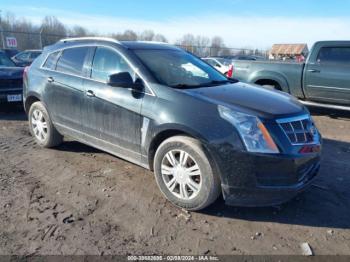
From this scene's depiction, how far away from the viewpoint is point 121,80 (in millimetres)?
3896

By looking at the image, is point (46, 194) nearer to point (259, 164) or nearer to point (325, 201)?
point (259, 164)

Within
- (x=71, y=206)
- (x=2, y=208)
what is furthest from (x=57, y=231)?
(x=2, y=208)

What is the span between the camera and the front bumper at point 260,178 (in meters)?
3.20

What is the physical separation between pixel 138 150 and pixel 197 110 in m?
0.98

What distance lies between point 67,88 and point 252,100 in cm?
268

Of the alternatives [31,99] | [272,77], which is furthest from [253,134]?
[272,77]

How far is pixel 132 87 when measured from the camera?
13.0ft

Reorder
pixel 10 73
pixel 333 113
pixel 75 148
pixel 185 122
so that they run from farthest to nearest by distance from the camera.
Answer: pixel 333 113 → pixel 10 73 → pixel 75 148 → pixel 185 122

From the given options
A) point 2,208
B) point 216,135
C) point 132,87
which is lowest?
point 2,208

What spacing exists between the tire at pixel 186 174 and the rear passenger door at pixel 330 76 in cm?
598

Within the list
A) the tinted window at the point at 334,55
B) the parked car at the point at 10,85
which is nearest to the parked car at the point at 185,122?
the parked car at the point at 10,85

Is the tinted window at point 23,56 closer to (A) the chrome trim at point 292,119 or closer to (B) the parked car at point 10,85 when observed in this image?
(B) the parked car at point 10,85

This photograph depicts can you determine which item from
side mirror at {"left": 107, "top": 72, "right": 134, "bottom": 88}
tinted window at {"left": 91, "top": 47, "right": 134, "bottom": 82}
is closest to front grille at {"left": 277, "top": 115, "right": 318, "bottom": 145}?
side mirror at {"left": 107, "top": 72, "right": 134, "bottom": 88}

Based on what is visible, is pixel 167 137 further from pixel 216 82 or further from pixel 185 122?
pixel 216 82
